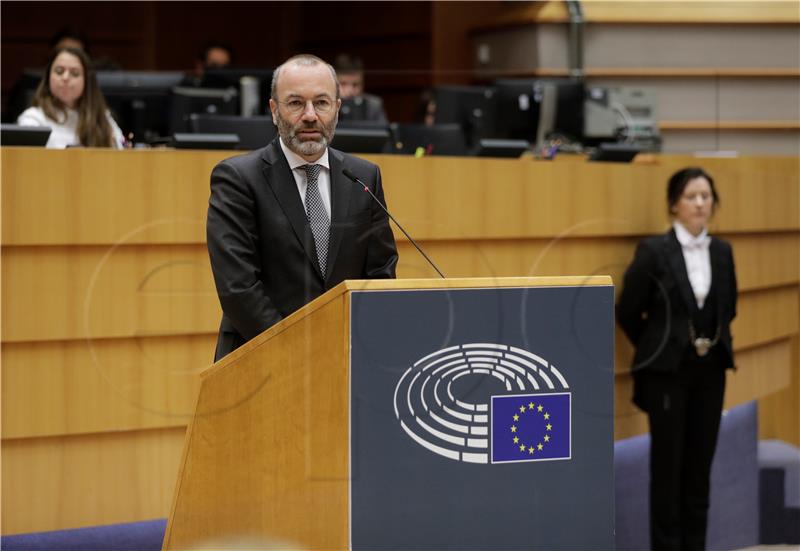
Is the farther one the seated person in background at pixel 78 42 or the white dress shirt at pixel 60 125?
the seated person in background at pixel 78 42

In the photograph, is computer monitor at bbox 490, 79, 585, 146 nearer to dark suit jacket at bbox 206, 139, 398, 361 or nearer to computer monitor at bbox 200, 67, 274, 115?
computer monitor at bbox 200, 67, 274, 115

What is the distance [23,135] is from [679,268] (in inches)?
90.3

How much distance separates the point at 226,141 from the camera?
11.8 feet

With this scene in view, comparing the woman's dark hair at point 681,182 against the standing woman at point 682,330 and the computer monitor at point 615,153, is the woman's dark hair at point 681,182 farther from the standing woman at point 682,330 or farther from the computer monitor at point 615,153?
the computer monitor at point 615,153

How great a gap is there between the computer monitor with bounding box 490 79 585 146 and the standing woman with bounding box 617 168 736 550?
4.56ft

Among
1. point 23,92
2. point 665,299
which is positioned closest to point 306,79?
point 665,299

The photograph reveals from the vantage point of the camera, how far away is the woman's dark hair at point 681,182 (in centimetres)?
428

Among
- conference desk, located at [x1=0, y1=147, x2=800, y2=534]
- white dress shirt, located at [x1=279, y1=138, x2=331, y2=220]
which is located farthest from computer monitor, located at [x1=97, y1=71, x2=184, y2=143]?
white dress shirt, located at [x1=279, y1=138, x2=331, y2=220]

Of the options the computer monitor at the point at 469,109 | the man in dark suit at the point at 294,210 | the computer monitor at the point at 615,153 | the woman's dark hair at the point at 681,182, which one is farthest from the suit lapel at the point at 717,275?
the man in dark suit at the point at 294,210

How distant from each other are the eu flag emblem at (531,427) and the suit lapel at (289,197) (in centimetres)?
56

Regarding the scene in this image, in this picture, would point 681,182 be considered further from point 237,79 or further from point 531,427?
point 531,427

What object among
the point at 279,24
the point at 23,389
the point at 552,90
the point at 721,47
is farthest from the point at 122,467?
the point at 279,24

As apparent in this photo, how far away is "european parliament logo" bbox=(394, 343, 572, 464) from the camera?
2.03m

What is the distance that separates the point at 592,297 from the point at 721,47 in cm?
667
